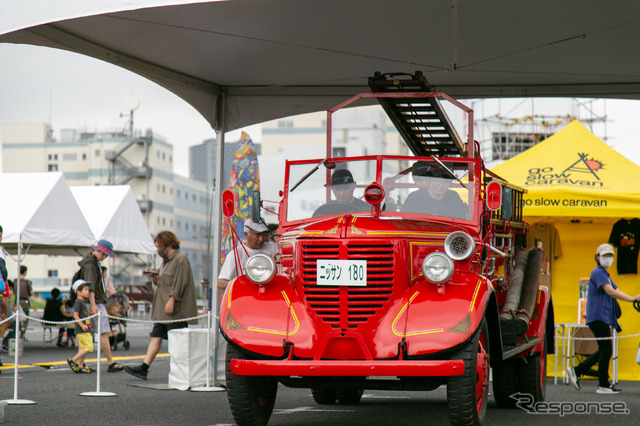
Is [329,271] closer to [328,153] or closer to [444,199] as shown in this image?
[444,199]

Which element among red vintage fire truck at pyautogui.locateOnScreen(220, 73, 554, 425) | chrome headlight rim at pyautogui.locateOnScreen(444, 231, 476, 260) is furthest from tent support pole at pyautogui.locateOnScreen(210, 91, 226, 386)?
chrome headlight rim at pyautogui.locateOnScreen(444, 231, 476, 260)

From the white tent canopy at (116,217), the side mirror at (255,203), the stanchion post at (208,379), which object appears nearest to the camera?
the side mirror at (255,203)

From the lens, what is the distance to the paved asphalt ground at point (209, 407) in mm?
8773

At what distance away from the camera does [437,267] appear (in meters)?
7.27

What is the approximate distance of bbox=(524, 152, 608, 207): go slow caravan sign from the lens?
13414mm

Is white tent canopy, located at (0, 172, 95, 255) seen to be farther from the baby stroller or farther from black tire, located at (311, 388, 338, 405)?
black tire, located at (311, 388, 338, 405)

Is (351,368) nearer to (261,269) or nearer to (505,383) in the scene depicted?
(261,269)

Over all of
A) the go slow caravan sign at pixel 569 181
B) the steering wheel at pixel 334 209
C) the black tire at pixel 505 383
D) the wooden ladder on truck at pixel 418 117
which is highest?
the wooden ladder on truck at pixel 418 117

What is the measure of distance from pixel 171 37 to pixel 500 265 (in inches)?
190

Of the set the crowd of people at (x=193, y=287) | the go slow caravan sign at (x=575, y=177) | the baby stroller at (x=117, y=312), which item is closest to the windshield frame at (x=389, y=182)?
the crowd of people at (x=193, y=287)

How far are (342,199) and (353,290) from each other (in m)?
1.46

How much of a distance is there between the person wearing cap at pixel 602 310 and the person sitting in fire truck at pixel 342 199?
508 cm

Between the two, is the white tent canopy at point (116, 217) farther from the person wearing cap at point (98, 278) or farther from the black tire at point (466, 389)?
the black tire at point (466, 389)

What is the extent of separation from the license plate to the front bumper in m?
0.69
